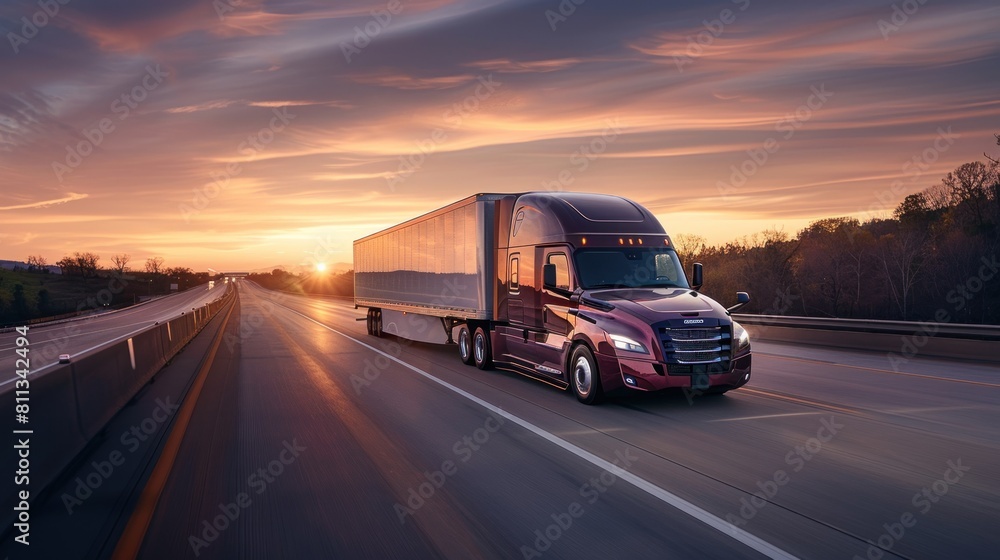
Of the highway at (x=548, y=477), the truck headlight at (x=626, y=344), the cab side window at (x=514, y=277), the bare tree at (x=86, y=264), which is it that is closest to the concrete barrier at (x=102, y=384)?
the highway at (x=548, y=477)

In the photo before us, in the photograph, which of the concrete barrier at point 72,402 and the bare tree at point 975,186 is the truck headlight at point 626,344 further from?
the bare tree at point 975,186

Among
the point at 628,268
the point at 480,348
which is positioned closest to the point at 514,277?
the point at 480,348

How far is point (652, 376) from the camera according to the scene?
957 cm

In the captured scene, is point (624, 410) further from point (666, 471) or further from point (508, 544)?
point (508, 544)

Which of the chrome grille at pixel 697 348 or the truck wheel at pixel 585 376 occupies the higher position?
the chrome grille at pixel 697 348

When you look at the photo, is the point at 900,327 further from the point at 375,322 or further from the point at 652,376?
the point at 375,322

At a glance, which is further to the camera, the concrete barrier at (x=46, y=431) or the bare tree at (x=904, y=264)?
the bare tree at (x=904, y=264)

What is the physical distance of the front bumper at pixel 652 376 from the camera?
9547mm

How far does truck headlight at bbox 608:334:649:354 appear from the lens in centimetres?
963

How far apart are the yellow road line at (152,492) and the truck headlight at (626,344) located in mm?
5777

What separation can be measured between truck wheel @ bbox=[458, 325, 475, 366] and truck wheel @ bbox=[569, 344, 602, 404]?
5.18 meters

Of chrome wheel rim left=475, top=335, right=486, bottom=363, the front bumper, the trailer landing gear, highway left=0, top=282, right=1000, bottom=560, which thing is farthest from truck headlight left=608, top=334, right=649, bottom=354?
the trailer landing gear

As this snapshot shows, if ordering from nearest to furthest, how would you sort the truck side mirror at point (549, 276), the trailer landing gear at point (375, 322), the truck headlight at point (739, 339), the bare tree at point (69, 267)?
the truck headlight at point (739, 339)
the truck side mirror at point (549, 276)
the trailer landing gear at point (375, 322)
the bare tree at point (69, 267)

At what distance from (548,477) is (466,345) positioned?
9639 millimetres
